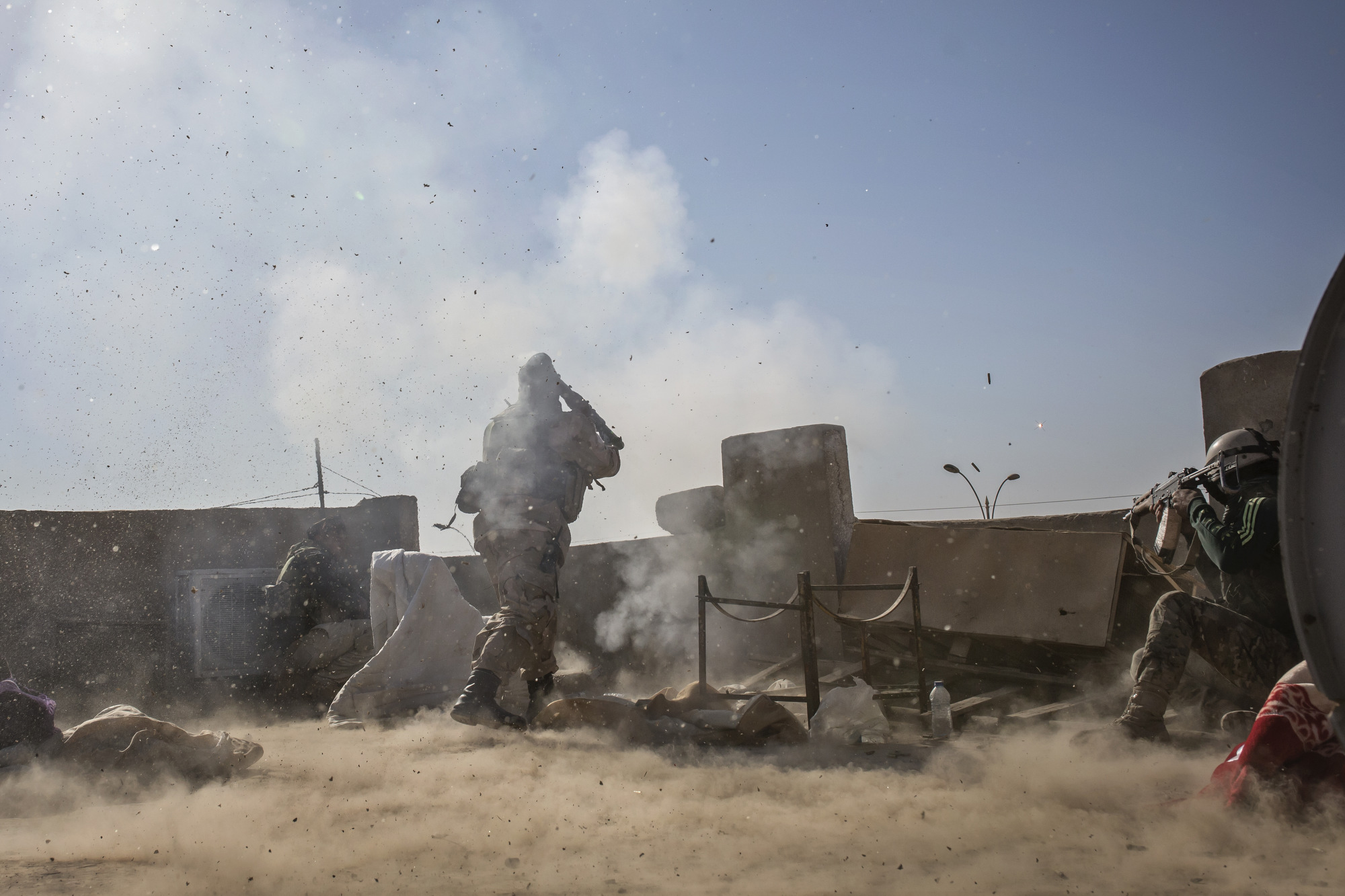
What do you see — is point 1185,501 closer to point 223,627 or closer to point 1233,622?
point 1233,622

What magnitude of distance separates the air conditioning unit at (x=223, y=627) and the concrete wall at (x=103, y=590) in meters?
0.13

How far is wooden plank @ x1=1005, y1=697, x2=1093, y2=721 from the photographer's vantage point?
4473mm

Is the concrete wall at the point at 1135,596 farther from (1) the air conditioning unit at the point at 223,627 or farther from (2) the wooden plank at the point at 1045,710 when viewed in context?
(1) the air conditioning unit at the point at 223,627

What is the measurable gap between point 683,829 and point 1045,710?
271 centimetres

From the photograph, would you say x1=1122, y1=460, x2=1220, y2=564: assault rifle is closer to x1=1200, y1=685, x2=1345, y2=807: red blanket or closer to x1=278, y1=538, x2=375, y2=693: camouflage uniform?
x1=1200, y1=685, x2=1345, y2=807: red blanket

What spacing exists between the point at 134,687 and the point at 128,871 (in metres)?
5.63

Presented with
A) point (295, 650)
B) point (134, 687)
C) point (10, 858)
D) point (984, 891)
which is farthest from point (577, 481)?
point (134, 687)

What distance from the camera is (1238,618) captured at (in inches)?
140

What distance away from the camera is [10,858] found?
2430mm

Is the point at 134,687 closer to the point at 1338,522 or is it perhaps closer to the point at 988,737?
the point at 988,737

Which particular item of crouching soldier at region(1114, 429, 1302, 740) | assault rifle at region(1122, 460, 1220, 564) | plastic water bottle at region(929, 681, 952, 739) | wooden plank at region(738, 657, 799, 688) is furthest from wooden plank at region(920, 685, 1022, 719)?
wooden plank at region(738, 657, 799, 688)

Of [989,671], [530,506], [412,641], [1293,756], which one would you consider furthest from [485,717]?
[1293,756]

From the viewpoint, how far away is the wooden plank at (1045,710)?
4473mm

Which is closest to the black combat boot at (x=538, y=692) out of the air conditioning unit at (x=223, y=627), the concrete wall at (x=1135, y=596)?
the air conditioning unit at (x=223, y=627)
